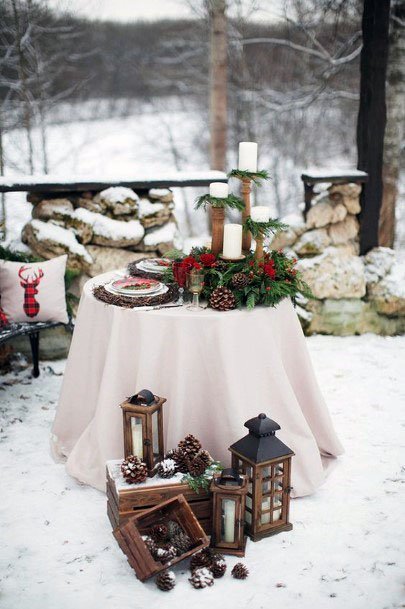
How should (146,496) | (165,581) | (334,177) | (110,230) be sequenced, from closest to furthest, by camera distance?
(165,581) → (146,496) → (110,230) → (334,177)

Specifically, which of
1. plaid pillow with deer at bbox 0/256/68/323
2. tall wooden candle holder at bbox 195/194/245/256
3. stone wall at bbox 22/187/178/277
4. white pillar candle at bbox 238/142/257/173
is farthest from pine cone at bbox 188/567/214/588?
stone wall at bbox 22/187/178/277

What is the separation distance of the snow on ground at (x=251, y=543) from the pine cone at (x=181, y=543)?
3.9 inches

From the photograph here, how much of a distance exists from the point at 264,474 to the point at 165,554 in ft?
1.74

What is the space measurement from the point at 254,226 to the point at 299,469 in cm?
120

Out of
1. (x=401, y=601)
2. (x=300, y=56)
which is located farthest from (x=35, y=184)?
(x=300, y=56)

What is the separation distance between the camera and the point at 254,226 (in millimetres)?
2947

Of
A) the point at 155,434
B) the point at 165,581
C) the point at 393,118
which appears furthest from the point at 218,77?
the point at 165,581

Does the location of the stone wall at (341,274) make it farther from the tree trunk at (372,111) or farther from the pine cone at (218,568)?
the pine cone at (218,568)

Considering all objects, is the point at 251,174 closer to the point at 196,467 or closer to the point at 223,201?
the point at 223,201

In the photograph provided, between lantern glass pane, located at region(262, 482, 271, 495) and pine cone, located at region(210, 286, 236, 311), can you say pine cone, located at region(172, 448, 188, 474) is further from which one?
pine cone, located at region(210, 286, 236, 311)

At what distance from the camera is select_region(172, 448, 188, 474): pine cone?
2686mm

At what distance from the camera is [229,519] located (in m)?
2.53

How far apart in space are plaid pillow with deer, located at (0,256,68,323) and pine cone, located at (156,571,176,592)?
2056 mm

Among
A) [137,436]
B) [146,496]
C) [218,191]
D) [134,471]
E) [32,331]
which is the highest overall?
[218,191]
